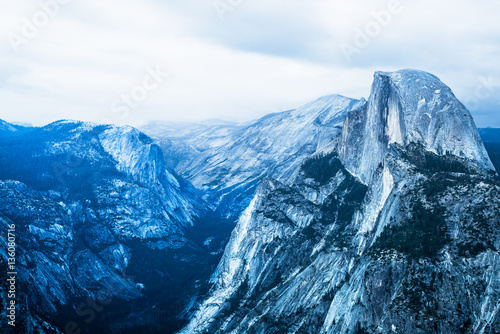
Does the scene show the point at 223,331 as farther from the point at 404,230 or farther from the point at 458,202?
the point at 458,202

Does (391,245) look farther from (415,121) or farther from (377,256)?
(415,121)

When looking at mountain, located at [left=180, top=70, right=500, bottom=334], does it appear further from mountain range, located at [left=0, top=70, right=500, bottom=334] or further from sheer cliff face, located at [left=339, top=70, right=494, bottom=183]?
sheer cliff face, located at [left=339, top=70, right=494, bottom=183]

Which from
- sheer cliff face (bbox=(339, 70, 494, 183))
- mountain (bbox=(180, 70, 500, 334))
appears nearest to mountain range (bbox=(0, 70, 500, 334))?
mountain (bbox=(180, 70, 500, 334))

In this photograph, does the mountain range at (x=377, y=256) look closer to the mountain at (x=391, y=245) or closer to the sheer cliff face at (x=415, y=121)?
the mountain at (x=391, y=245)

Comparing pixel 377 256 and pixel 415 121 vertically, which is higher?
pixel 415 121

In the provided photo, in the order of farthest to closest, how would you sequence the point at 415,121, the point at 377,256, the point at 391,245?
1. the point at 415,121
2. the point at 377,256
3. the point at 391,245

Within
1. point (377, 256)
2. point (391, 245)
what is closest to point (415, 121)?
point (391, 245)

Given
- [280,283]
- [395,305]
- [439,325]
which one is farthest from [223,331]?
[439,325]
